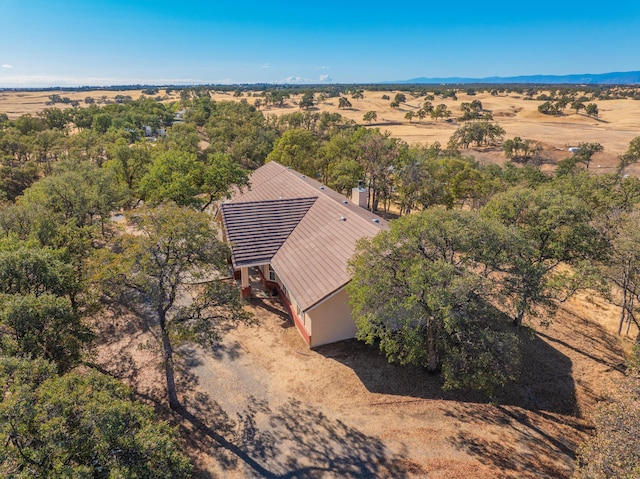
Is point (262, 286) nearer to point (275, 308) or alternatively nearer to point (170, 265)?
point (275, 308)

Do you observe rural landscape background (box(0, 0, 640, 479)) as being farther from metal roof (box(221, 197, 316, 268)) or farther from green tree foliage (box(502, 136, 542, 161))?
green tree foliage (box(502, 136, 542, 161))

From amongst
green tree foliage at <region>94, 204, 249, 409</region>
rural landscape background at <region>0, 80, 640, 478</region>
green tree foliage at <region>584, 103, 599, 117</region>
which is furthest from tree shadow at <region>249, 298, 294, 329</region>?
green tree foliage at <region>584, 103, 599, 117</region>

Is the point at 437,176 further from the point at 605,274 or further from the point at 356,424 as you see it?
the point at 356,424

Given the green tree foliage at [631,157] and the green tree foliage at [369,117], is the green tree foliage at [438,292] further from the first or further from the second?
the green tree foliage at [369,117]

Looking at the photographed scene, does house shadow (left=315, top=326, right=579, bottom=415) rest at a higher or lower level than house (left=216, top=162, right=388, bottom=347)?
lower

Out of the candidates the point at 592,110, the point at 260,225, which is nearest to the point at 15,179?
the point at 260,225

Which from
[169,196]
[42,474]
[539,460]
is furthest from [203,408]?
[169,196]
